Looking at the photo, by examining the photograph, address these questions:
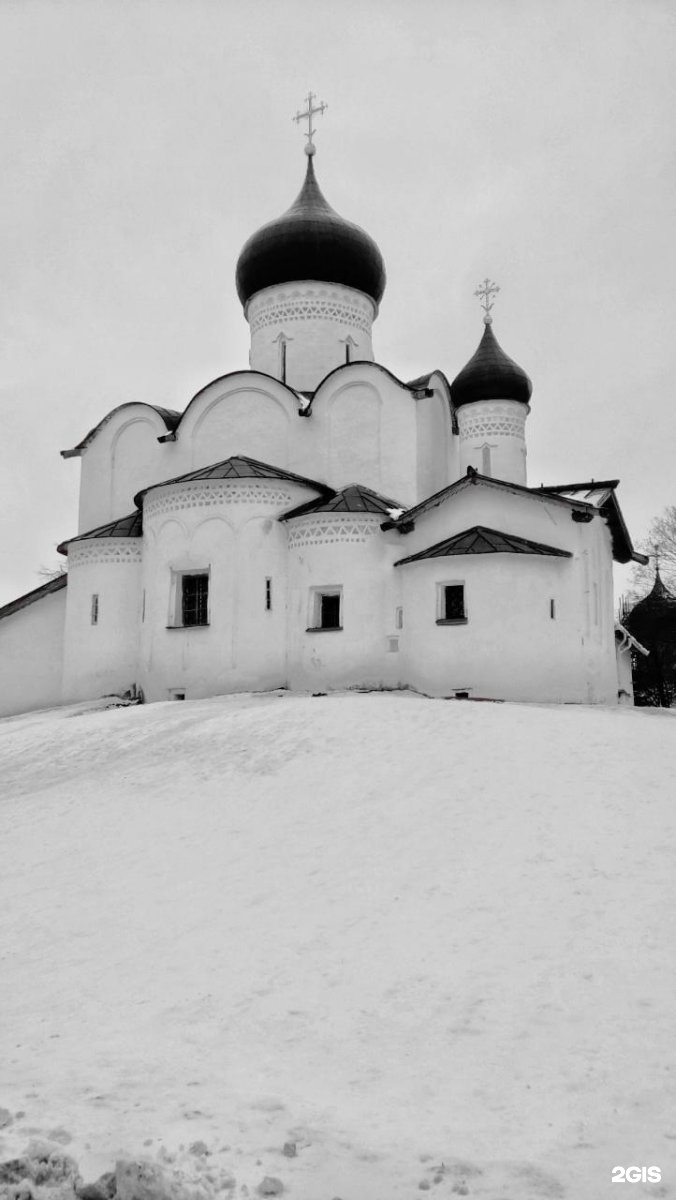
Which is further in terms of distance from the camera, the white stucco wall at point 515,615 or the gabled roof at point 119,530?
the gabled roof at point 119,530

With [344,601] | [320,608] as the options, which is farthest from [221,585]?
[344,601]

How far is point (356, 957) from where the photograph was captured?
520 centimetres

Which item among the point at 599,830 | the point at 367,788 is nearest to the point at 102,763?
the point at 367,788

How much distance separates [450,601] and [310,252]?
7613mm

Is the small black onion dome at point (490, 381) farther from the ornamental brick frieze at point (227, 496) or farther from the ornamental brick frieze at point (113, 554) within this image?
the ornamental brick frieze at point (113, 554)

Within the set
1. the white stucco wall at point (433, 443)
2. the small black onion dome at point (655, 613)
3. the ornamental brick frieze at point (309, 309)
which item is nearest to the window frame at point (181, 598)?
the white stucco wall at point (433, 443)

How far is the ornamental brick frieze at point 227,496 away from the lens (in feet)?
45.2

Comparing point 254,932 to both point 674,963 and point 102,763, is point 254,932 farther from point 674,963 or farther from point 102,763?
point 102,763

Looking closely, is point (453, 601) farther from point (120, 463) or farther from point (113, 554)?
point (120, 463)

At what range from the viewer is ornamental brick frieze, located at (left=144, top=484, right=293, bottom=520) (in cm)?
1378

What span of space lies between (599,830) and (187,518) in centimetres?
851

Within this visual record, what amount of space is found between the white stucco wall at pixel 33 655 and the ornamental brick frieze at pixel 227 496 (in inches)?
125

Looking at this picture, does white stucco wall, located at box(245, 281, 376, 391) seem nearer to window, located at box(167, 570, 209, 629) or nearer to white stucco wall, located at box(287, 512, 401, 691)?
white stucco wall, located at box(287, 512, 401, 691)

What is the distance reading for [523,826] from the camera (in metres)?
7.09
